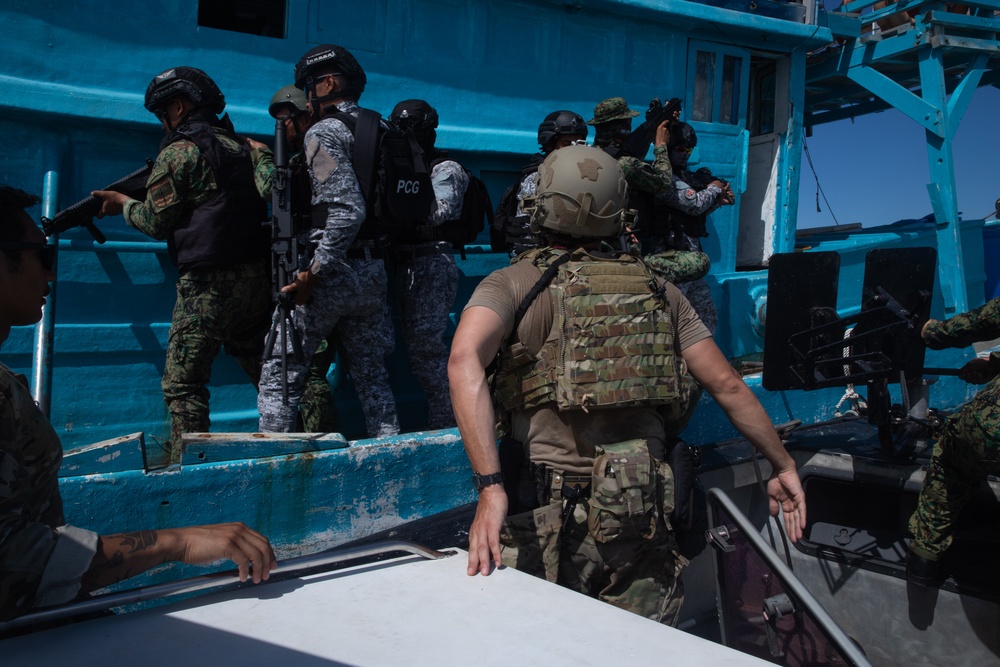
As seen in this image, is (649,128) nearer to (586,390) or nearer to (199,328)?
(199,328)

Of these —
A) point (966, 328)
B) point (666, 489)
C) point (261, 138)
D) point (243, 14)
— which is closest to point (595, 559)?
point (666, 489)

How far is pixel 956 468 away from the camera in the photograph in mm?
2986

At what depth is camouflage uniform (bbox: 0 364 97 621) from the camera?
4.75 ft

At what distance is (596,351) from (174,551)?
122 centimetres

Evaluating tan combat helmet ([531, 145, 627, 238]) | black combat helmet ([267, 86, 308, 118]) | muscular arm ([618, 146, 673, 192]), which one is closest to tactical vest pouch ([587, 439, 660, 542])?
tan combat helmet ([531, 145, 627, 238])

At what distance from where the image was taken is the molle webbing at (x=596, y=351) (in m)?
2.28

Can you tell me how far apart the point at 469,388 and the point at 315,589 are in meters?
0.68

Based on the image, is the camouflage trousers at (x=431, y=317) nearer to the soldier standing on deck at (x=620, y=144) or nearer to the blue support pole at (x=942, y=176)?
the soldier standing on deck at (x=620, y=144)

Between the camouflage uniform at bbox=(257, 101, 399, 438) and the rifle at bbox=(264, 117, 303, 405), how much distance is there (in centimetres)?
6

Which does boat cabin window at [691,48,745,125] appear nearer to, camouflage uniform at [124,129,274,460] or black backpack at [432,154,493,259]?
black backpack at [432,154,493,259]

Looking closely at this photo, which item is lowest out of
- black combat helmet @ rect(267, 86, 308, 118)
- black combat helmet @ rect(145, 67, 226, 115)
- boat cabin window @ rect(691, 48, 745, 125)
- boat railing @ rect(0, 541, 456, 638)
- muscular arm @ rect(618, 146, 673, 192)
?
boat railing @ rect(0, 541, 456, 638)

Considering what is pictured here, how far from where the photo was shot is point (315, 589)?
169 centimetres

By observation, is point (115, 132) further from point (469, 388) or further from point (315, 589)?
point (315, 589)

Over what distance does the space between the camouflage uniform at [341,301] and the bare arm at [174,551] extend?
6.84 feet
